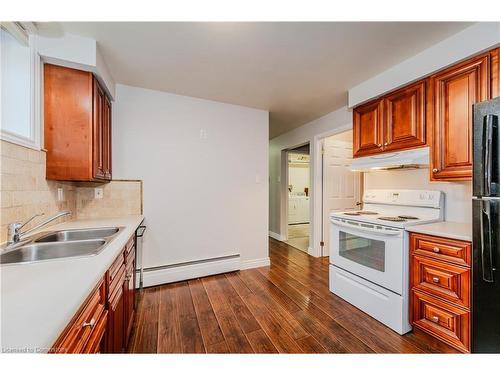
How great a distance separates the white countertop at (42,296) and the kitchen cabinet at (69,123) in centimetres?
106

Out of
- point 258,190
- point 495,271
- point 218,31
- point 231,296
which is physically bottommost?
point 231,296

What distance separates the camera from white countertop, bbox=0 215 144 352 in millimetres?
516

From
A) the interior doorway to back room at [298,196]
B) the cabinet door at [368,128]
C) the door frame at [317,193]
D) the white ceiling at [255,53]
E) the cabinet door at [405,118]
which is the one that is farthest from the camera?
the interior doorway to back room at [298,196]

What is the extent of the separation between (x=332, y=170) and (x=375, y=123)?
1.43 metres

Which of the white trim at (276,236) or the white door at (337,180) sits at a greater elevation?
the white door at (337,180)

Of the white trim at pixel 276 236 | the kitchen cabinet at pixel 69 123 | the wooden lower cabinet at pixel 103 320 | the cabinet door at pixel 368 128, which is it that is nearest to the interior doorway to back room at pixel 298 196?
the white trim at pixel 276 236

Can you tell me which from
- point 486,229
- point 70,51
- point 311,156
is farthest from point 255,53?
point 311,156

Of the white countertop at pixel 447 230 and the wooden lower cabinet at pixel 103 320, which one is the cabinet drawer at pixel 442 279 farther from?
the wooden lower cabinet at pixel 103 320

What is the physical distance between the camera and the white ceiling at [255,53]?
5.07 feet

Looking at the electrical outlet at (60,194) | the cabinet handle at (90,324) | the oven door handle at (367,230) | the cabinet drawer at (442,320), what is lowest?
the cabinet drawer at (442,320)

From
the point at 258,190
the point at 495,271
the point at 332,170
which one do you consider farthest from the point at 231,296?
the point at 332,170

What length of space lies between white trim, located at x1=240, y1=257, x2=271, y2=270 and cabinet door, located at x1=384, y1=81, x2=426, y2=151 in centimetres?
217

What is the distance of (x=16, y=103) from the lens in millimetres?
1497
